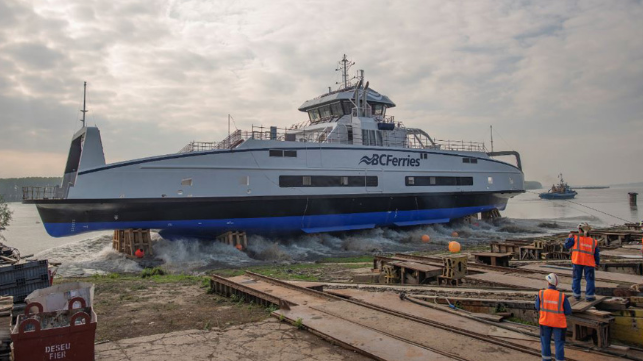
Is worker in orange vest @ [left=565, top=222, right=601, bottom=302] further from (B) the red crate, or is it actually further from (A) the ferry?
(A) the ferry

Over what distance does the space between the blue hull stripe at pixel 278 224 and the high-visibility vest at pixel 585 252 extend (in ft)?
44.8

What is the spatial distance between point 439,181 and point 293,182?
32.0 ft

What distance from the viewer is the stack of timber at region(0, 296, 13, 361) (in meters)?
4.92

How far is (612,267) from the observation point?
995 cm

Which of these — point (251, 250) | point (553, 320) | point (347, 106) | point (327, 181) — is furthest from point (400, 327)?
point (347, 106)

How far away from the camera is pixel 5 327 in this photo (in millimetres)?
5270

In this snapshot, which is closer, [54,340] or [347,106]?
[54,340]

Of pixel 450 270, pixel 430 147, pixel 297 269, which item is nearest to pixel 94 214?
pixel 297 269

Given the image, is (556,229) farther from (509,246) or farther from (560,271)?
(560,271)

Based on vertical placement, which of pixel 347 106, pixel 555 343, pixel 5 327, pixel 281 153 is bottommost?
pixel 555 343

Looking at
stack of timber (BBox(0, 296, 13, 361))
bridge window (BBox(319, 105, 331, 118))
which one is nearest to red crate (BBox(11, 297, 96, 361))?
stack of timber (BBox(0, 296, 13, 361))

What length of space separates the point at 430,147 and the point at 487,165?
469 centimetres

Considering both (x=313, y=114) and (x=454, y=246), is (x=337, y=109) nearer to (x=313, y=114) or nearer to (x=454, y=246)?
(x=313, y=114)

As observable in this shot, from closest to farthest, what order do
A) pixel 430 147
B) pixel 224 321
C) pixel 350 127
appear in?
pixel 224 321 < pixel 350 127 < pixel 430 147
